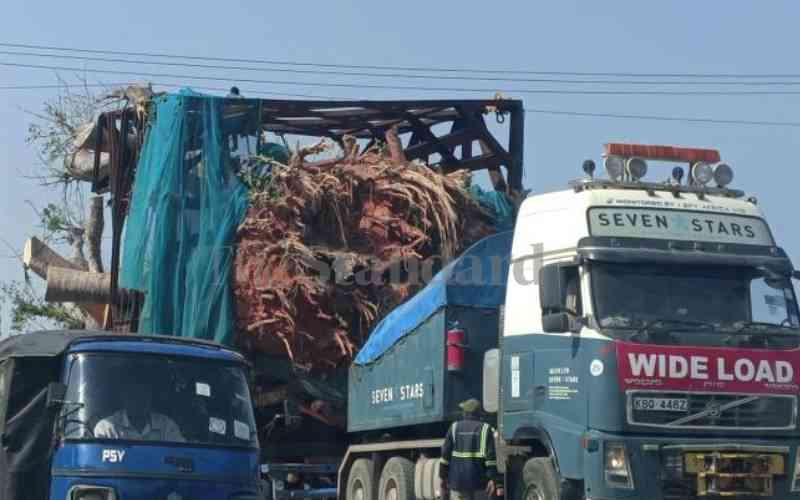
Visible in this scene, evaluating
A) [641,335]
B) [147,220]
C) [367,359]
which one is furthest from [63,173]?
[641,335]

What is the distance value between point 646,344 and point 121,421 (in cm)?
456

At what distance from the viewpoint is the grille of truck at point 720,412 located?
11.5 metres

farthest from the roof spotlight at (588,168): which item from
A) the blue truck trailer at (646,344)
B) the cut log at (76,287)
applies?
the cut log at (76,287)

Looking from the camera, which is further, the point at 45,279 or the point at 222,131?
the point at 45,279

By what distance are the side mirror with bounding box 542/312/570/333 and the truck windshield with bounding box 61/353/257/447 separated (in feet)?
9.38

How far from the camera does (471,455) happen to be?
13.1 metres

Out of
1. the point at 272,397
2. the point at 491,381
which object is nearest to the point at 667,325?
the point at 491,381

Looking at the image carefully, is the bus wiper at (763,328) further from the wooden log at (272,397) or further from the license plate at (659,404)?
the wooden log at (272,397)

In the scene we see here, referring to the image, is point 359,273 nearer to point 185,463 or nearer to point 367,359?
point 367,359

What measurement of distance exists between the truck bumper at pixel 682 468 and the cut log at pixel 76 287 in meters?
10.9

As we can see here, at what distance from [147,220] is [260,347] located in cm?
244

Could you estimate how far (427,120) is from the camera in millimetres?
21562

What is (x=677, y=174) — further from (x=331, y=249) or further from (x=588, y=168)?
(x=331, y=249)

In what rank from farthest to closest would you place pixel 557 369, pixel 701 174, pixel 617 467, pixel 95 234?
pixel 95 234 → pixel 701 174 → pixel 557 369 → pixel 617 467
